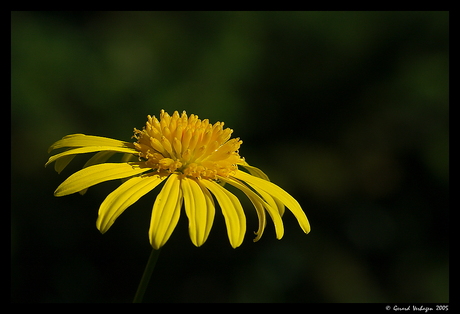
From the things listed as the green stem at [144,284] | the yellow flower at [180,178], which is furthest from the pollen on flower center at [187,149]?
the green stem at [144,284]

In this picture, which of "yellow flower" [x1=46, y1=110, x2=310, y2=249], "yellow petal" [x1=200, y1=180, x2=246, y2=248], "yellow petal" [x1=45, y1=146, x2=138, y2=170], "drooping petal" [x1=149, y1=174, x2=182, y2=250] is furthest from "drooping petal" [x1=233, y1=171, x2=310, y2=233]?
"yellow petal" [x1=45, y1=146, x2=138, y2=170]

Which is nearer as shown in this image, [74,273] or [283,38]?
[74,273]

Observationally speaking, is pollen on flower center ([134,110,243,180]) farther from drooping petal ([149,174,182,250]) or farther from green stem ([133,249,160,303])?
green stem ([133,249,160,303])

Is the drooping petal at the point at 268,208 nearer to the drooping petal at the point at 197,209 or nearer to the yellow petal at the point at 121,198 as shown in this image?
the drooping petal at the point at 197,209

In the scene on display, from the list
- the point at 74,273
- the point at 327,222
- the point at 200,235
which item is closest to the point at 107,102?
the point at 74,273

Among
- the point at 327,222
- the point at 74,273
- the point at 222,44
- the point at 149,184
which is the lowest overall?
the point at 74,273

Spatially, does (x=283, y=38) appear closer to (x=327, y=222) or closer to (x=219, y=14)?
(x=219, y=14)

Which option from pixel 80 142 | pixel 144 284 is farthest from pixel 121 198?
pixel 80 142
